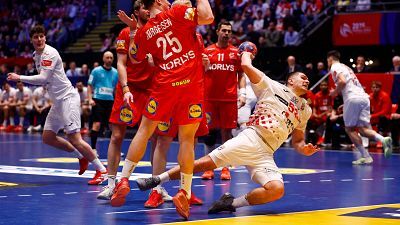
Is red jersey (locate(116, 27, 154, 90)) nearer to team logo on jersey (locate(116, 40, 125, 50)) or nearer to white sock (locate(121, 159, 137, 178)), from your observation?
team logo on jersey (locate(116, 40, 125, 50))

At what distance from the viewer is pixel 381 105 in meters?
18.8

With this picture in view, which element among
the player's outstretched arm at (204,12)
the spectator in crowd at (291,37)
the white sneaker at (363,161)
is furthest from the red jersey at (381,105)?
the player's outstretched arm at (204,12)

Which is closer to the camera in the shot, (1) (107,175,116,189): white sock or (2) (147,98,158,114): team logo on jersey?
(2) (147,98,158,114): team logo on jersey

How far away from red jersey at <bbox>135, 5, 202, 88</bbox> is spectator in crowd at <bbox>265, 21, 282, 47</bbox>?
16.3 meters

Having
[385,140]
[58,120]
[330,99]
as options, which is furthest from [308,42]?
[58,120]

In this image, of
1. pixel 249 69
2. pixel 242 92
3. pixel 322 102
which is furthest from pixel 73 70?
pixel 249 69

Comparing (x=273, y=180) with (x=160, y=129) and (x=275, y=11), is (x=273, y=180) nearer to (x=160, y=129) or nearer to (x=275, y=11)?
(x=160, y=129)

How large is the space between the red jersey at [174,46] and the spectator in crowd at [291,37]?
53.5 ft

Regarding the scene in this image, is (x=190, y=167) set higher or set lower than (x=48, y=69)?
lower

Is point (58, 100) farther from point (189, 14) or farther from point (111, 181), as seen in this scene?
point (189, 14)

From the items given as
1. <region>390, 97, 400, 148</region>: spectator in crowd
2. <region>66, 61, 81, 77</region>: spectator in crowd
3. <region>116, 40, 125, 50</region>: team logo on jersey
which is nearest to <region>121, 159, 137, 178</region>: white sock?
<region>116, 40, 125, 50</region>: team logo on jersey

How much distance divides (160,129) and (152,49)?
3.42ft

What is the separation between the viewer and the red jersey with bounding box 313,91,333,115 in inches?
780

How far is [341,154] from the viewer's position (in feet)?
55.9
